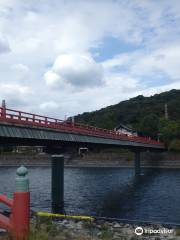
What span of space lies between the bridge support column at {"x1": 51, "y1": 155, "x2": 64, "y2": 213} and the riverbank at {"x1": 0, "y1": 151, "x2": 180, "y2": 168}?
71043mm

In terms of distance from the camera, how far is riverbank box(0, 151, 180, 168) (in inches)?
4422

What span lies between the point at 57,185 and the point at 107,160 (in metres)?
80.3

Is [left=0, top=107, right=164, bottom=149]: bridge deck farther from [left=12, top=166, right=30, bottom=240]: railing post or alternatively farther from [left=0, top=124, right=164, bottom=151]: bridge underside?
[left=12, top=166, right=30, bottom=240]: railing post

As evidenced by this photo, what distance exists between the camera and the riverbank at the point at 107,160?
368 feet

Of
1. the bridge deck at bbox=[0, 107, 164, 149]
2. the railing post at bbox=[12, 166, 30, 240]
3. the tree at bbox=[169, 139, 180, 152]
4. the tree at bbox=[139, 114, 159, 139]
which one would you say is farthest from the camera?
the tree at bbox=[139, 114, 159, 139]

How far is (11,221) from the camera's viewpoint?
8203 millimetres

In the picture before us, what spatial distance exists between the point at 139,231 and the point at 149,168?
301 feet

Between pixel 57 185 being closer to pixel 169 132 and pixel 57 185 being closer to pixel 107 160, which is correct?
pixel 107 160

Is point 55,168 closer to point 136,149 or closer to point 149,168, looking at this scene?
point 136,149

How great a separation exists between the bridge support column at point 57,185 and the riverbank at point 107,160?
7104cm

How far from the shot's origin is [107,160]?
119812 millimetres

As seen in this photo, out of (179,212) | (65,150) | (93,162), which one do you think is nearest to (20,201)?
(179,212)

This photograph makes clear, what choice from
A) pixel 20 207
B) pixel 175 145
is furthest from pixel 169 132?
pixel 20 207

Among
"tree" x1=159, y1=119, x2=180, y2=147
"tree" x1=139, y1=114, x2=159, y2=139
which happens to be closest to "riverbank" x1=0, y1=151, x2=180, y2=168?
"tree" x1=159, y1=119, x2=180, y2=147
